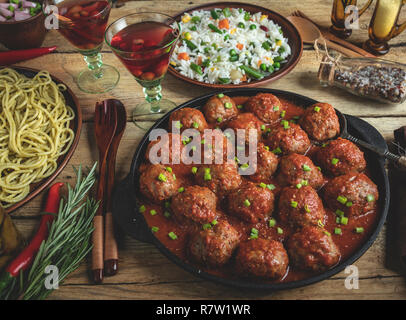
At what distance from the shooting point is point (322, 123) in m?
2.83

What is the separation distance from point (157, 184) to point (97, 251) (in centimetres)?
57

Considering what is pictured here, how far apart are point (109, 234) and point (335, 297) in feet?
4.87

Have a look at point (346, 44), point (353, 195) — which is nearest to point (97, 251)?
point (353, 195)

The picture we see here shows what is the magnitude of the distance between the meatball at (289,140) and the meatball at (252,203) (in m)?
0.42

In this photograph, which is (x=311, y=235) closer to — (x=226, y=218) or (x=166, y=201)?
(x=226, y=218)

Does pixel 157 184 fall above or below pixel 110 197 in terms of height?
above

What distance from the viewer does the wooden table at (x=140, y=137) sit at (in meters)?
2.38

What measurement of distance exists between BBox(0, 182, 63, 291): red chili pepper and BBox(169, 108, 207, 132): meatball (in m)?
1.00

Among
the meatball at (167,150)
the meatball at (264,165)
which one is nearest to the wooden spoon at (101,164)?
the meatball at (167,150)

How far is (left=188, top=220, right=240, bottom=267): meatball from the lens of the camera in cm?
223

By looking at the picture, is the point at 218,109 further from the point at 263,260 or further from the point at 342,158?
the point at 263,260

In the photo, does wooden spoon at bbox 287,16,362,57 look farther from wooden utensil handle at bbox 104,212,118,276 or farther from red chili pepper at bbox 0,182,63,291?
red chili pepper at bbox 0,182,63,291

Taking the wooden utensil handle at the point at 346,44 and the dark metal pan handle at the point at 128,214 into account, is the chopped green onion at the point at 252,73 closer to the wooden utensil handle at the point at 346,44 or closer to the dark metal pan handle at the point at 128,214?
the wooden utensil handle at the point at 346,44

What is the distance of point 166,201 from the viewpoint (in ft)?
8.46
